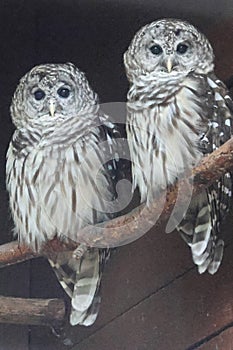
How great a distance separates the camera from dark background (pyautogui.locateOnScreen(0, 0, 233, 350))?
4.02ft

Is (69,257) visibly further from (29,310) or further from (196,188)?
(196,188)

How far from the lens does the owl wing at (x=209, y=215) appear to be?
1.21m

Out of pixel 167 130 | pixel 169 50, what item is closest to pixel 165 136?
pixel 167 130

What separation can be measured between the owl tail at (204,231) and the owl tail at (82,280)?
0.12 m

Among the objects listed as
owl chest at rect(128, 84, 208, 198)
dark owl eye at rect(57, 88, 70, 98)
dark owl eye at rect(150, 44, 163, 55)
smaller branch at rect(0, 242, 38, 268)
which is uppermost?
dark owl eye at rect(150, 44, 163, 55)

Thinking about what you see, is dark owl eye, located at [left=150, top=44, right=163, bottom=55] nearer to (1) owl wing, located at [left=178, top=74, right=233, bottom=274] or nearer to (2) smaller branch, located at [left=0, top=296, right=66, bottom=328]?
(1) owl wing, located at [left=178, top=74, right=233, bottom=274]

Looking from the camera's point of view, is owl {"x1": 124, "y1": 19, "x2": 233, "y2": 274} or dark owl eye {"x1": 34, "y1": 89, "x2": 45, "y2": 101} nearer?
owl {"x1": 124, "y1": 19, "x2": 233, "y2": 274}

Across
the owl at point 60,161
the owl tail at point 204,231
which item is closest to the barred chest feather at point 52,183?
the owl at point 60,161

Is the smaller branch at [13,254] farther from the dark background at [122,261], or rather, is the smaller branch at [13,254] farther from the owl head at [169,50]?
the owl head at [169,50]

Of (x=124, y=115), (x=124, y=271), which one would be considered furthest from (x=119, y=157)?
(x=124, y=271)

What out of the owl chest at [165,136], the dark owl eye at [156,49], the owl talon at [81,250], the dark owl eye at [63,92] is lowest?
the owl talon at [81,250]

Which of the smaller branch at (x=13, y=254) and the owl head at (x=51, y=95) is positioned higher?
the owl head at (x=51, y=95)

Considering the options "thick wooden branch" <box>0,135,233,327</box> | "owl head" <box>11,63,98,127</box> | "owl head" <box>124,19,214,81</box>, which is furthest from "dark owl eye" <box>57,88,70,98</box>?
"thick wooden branch" <box>0,135,233,327</box>

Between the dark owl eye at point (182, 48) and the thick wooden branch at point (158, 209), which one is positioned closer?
the thick wooden branch at point (158, 209)
